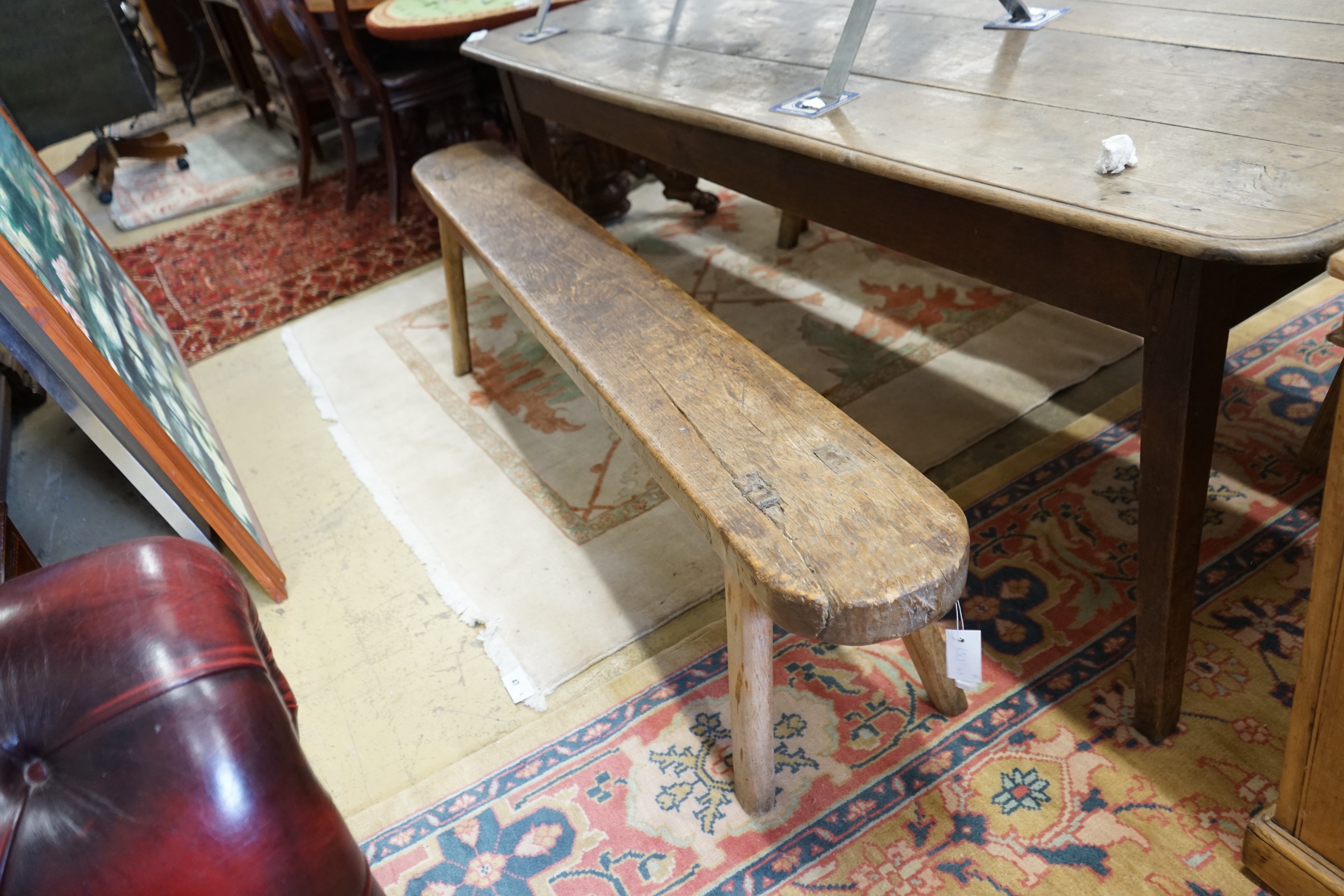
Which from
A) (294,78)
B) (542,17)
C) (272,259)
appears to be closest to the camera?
(542,17)

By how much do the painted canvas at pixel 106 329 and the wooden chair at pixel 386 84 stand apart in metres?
1.30

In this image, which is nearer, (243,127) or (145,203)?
(145,203)

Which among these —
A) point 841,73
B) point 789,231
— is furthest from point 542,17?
point 841,73

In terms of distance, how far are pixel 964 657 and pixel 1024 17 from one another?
1136mm

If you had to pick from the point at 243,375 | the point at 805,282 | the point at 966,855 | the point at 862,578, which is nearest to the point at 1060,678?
the point at 966,855

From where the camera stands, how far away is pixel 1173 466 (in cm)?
108

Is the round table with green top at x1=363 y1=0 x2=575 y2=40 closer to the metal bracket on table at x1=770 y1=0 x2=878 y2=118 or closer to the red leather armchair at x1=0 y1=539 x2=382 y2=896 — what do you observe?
the metal bracket on table at x1=770 y1=0 x2=878 y2=118

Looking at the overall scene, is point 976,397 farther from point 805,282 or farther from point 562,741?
point 562,741

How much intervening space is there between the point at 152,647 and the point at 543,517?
1109 millimetres

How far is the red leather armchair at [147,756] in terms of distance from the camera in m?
0.78

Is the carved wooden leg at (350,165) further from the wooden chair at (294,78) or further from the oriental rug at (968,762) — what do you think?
the oriental rug at (968,762)

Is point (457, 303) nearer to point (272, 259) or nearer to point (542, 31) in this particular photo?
point (542, 31)

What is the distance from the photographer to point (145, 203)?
14.0ft

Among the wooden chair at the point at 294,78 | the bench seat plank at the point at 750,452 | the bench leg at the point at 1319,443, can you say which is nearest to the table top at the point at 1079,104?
the bench seat plank at the point at 750,452
